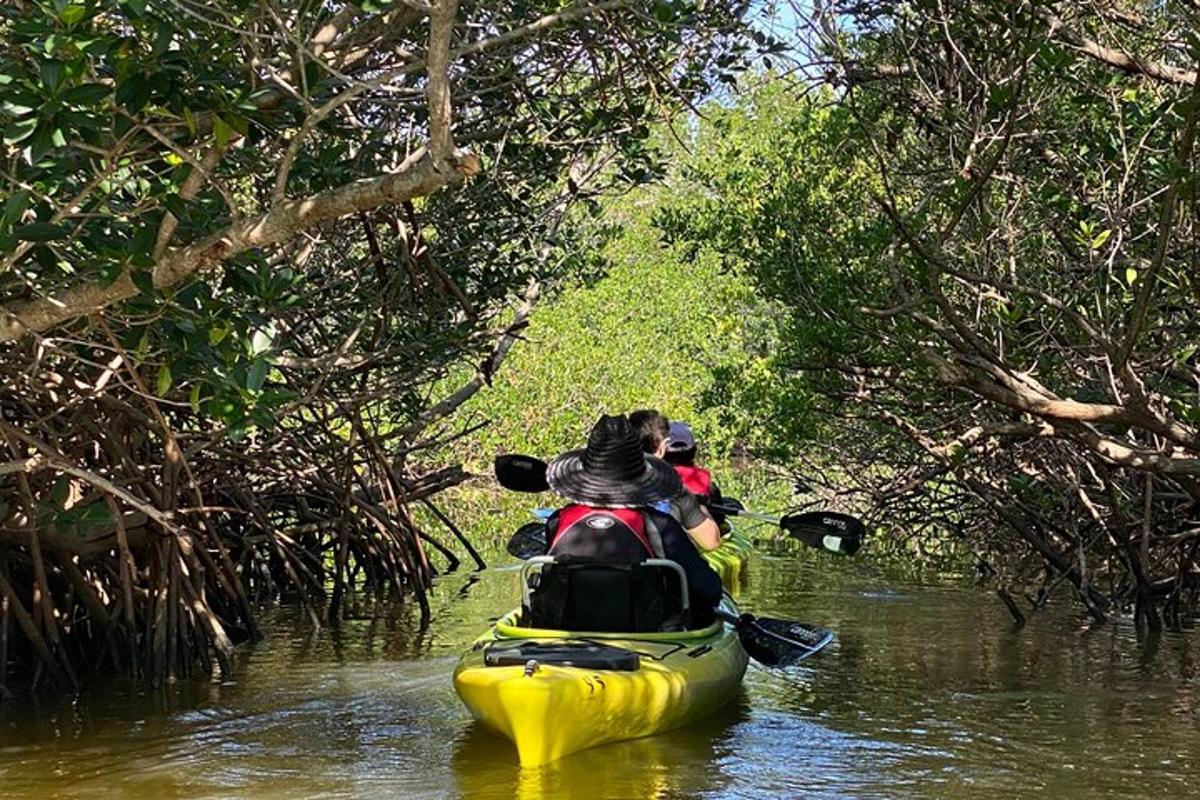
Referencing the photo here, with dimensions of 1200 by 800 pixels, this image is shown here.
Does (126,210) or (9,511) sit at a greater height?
(126,210)

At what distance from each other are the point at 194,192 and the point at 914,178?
537 cm

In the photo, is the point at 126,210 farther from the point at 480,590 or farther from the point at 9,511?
the point at 480,590

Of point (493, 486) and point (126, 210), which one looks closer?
point (126, 210)

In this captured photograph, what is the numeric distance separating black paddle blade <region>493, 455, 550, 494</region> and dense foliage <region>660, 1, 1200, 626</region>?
159cm

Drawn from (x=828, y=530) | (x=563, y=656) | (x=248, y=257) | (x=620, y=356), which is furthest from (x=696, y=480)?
(x=620, y=356)

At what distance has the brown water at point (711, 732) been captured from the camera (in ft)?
17.0

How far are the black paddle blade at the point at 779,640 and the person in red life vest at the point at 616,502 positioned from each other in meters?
1.05

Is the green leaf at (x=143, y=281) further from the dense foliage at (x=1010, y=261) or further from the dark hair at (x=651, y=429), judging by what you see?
the dark hair at (x=651, y=429)

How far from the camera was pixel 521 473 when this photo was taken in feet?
21.9

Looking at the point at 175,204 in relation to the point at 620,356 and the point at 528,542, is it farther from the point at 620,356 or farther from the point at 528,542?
the point at 620,356

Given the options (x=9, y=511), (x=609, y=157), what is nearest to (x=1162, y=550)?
(x=609, y=157)

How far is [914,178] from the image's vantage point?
8.77m

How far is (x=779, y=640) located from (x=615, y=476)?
65.5 inches

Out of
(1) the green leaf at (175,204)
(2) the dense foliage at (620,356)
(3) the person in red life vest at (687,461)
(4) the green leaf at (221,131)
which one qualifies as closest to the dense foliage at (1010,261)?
(3) the person in red life vest at (687,461)
